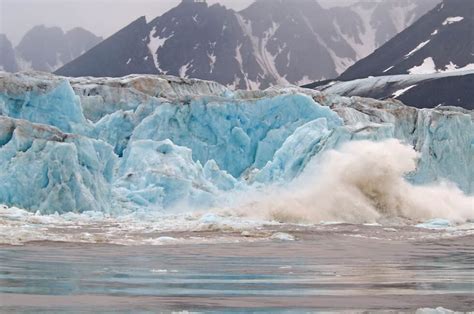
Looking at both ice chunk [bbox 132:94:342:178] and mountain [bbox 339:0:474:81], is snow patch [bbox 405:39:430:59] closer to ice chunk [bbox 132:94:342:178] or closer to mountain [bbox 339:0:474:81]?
mountain [bbox 339:0:474:81]

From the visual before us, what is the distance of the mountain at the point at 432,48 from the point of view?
12488cm

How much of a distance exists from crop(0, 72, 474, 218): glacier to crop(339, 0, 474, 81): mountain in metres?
86.9

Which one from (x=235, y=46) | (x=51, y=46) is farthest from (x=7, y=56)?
(x=235, y=46)

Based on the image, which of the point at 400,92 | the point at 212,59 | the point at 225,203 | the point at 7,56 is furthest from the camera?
the point at 7,56

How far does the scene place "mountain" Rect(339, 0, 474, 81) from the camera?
410 feet

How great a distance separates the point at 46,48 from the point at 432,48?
88522mm

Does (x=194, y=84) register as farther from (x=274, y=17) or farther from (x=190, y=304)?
(x=274, y=17)

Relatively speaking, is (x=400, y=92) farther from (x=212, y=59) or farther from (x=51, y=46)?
(x=51, y=46)

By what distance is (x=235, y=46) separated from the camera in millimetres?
148250

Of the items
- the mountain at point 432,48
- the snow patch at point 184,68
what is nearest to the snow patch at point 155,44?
the snow patch at point 184,68

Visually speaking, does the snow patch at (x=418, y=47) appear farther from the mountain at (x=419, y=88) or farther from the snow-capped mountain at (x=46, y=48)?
the snow-capped mountain at (x=46, y=48)

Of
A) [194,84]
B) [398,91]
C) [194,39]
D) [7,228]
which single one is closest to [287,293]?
[7,228]

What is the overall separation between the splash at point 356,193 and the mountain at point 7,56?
138392 mm

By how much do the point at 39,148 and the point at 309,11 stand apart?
145518 millimetres
